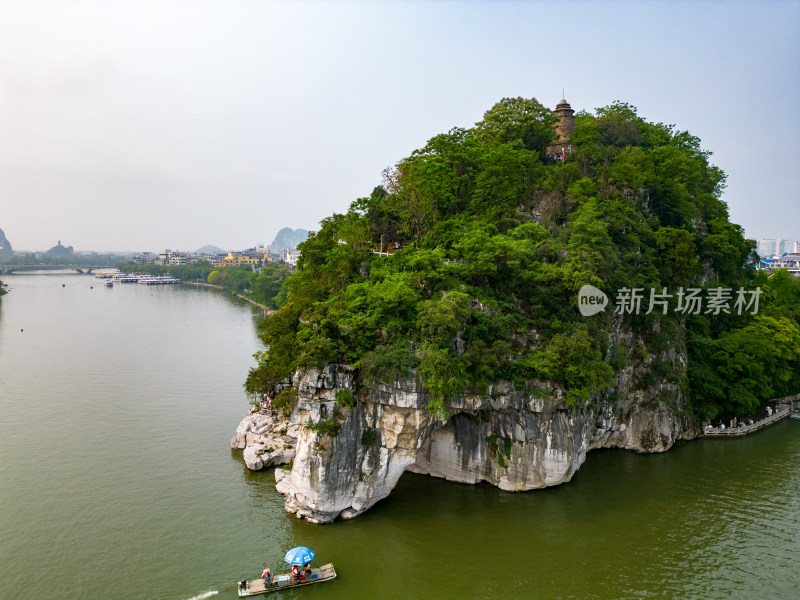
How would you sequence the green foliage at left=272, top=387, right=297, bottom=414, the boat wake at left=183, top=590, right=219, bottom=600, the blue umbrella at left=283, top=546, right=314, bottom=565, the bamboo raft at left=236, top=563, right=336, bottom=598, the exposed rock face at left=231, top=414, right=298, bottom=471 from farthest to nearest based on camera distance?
the exposed rock face at left=231, top=414, right=298, bottom=471 → the green foliage at left=272, top=387, right=297, bottom=414 → the blue umbrella at left=283, top=546, right=314, bottom=565 → the bamboo raft at left=236, top=563, right=336, bottom=598 → the boat wake at left=183, top=590, right=219, bottom=600

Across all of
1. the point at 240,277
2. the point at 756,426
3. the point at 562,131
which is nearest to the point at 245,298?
the point at 240,277

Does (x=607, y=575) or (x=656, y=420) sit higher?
(x=656, y=420)

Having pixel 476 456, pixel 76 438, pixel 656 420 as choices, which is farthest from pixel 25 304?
pixel 656 420

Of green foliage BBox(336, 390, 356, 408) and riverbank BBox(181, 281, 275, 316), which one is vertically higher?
riverbank BBox(181, 281, 275, 316)

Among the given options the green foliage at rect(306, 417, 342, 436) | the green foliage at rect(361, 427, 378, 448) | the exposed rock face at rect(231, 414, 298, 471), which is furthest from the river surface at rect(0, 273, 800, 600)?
the green foliage at rect(306, 417, 342, 436)

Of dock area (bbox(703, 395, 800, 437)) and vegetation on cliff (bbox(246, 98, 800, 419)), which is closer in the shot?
vegetation on cliff (bbox(246, 98, 800, 419))

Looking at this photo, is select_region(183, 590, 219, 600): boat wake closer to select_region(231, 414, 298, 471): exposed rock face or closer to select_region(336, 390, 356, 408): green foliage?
select_region(336, 390, 356, 408): green foliage

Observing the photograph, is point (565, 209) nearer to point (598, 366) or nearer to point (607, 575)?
point (598, 366)
